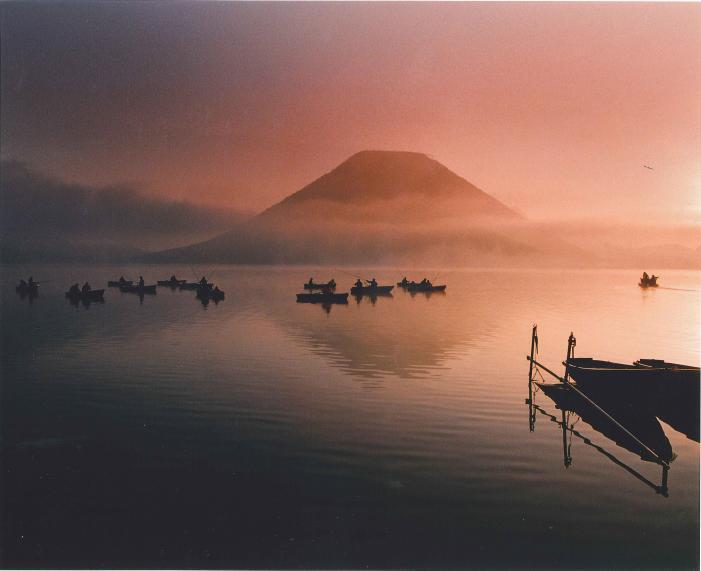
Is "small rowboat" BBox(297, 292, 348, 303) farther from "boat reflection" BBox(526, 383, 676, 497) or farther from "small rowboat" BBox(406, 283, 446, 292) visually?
"boat reflection" BBox(526, 383, 676, 497)

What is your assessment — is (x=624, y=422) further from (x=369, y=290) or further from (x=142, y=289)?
(x=142, y=289)

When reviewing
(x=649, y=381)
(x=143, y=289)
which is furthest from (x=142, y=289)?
(x=649, y=381)

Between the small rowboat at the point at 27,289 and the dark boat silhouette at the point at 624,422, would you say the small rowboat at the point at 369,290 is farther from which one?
the dark boat silhouette at the point at 624,422

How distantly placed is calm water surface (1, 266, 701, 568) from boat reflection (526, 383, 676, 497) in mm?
174

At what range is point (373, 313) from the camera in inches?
1989

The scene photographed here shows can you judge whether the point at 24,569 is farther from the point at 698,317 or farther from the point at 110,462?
the point at 698,317

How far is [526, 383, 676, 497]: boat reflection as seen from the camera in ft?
43.3

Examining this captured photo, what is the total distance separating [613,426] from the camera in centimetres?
1586

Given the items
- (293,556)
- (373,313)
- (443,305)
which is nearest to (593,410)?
(293,556)

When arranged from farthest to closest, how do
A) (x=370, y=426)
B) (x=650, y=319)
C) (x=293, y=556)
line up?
(x=650, y=319) → (x=370, y=426) → (x=293, y=556)

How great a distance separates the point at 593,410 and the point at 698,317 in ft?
127

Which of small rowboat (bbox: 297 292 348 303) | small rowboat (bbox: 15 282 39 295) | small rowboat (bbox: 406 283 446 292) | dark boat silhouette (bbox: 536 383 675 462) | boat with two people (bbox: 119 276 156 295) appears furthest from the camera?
small rowboat (bbox: 406 283 446 292)

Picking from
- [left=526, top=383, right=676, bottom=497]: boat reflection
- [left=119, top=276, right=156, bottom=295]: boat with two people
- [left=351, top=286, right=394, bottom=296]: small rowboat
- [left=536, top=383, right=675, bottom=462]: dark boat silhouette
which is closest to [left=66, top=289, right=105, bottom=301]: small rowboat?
[left=119, top=276, right=156, bottom=295]: boat with two people

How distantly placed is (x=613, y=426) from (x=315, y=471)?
8.58 m
